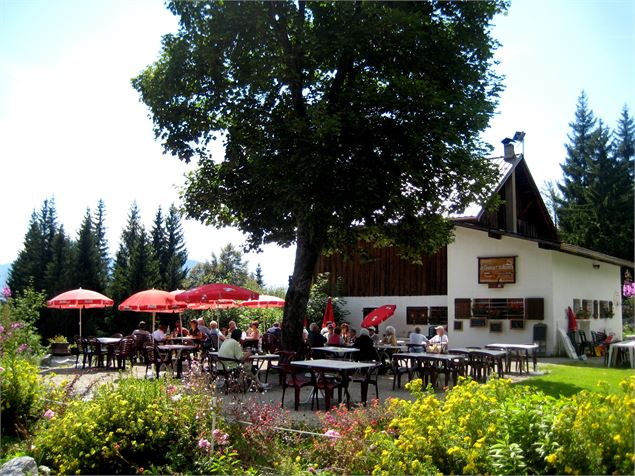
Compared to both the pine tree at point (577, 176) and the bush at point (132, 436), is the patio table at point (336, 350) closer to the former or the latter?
the bush at point (132, 436)

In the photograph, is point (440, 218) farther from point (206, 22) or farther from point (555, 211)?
point (555, 211)

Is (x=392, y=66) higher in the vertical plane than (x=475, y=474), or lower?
higher

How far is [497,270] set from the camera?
23.1 meters

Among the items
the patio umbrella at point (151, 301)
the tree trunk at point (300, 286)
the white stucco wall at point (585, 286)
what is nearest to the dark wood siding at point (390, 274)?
the white stucco wall at point (585, 286)

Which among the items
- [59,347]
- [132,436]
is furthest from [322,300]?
[132,436]

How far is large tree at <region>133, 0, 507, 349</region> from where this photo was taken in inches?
531

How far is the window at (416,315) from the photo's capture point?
25312 millimetres

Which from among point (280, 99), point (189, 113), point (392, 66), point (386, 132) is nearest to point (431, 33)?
point (392, 66)

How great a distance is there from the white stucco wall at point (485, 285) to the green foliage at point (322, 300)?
17.0 ft

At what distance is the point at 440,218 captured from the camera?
55.0ft

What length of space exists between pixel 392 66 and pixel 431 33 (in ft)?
4.19

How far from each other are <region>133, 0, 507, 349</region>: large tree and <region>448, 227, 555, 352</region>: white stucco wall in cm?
790

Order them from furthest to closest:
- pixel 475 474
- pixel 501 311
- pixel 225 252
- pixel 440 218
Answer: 1. pixel 225 252
2. pixel 501 311
3. pixel 440 218
4. pixel 475 474

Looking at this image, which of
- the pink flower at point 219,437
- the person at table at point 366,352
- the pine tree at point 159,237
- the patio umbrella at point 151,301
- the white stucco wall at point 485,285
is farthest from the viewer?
the pine tree at point 159,237
